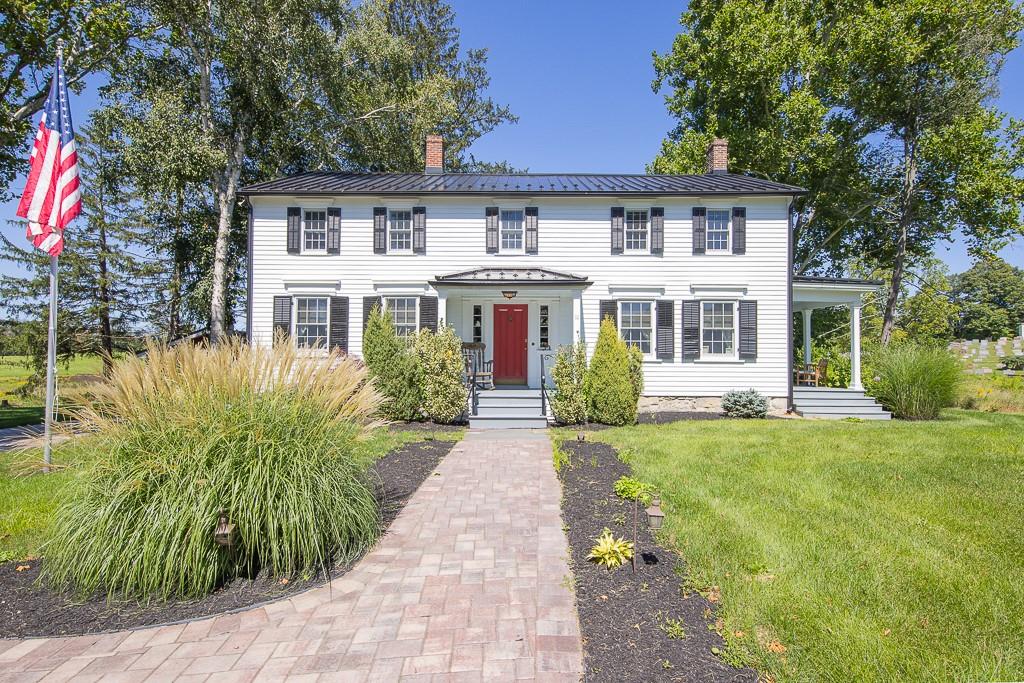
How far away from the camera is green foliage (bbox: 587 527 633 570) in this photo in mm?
3531

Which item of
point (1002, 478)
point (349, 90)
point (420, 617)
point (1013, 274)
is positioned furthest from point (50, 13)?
point (1013, 274)

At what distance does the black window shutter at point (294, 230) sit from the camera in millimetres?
12828

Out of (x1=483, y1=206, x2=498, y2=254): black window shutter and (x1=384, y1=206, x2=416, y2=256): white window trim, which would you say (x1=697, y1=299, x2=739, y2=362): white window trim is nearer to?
(x1=483, y1=206, x2=498, y2=254): black window shutter

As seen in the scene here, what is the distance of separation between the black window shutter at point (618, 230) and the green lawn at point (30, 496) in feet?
30.8

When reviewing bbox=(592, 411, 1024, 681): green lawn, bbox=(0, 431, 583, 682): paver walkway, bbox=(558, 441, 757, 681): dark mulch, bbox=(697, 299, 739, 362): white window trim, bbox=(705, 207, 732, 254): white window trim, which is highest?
bbox=(705, 207, 732, 254): white window trim

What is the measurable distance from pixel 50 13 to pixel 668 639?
17351 millimetres

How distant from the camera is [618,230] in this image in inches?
506

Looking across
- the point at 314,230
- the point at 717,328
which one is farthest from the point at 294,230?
the point at 717,328

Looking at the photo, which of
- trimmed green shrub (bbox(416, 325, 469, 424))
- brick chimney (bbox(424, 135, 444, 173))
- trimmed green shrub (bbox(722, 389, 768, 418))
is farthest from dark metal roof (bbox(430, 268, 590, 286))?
brick chimney (bbox(424, 135, 444, 173))

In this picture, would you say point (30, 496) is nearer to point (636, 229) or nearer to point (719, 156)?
point (636, 229)

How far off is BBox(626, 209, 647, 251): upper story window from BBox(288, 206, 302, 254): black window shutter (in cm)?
882

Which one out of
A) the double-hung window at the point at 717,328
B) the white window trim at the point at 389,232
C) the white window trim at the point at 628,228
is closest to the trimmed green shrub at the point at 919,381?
the double-hung window at the point at 717,328

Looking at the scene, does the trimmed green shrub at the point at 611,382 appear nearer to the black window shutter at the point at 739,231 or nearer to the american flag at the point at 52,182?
the black window shutter at the point at 739,231

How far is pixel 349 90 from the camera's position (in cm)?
1727
